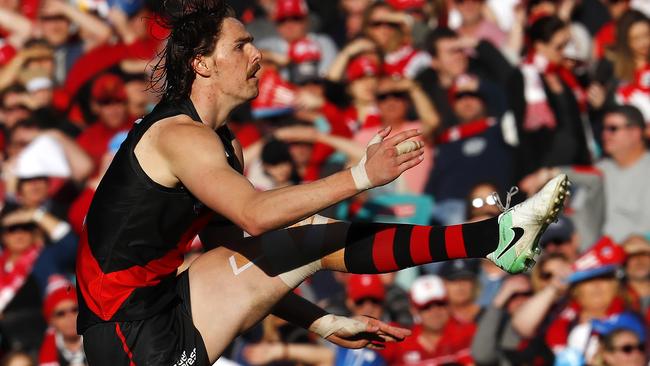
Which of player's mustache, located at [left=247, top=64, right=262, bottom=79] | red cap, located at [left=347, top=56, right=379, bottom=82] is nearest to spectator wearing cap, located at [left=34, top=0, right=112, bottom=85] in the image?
red cap, located at [left=347, top=56, right=379, bottom=82]

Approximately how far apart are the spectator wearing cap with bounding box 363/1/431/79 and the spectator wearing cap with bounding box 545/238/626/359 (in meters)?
2.78

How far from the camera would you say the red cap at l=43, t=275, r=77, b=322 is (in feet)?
28.8

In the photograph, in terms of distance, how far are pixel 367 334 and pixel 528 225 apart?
3.51 feet

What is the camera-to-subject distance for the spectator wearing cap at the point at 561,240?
8703mm

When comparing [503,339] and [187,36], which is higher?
[187,36]

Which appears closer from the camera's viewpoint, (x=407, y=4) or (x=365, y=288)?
(x=365, y=288)

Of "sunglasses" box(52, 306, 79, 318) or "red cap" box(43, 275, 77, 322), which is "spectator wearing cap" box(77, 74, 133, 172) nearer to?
"red cap" box(43, 275, 77, 322)

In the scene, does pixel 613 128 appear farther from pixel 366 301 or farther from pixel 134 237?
pixel 134 237

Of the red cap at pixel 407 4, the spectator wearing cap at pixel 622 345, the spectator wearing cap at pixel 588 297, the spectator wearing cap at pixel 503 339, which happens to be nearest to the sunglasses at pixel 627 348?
the spectator wearing cap at pixel 622 345

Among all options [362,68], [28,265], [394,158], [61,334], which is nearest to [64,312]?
[61,334]

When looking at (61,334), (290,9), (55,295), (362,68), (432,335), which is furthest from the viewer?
(290,9)

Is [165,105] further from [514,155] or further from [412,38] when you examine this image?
[412,38]

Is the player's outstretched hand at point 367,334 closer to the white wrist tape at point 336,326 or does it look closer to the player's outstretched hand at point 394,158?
the white wrist tape at point 336,326

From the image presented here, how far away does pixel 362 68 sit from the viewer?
1043 cm
